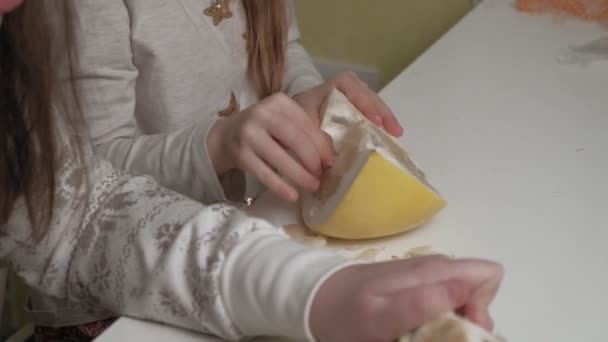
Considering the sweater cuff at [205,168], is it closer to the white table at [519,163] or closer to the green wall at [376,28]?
the white table at [519,163]

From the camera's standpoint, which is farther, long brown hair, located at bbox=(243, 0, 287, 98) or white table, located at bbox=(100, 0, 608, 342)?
long brown hair, located at bbox=(243, 0, 287, 98)

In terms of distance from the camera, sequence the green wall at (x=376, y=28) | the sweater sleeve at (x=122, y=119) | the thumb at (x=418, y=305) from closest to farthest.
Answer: the thumb at (x=418, y=305) → the sweater sleeve at (x=122, y=119) → the green wall at (x=376, y=28)

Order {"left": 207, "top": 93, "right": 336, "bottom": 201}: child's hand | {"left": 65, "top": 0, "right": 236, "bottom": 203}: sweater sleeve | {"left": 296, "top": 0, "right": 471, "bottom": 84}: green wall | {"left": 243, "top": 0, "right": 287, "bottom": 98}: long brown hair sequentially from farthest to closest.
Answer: {"left": 296, "top": 0, "right": 471, "bottom": 84}: green wall
{"left": 243, "top": 0, "right": 287, "bottom": 98}: long brown hair
{"left": 65, "top": 0, "right": 236, "bottom": 203}: sweater sleeve
{"left": 207, "top": 93, "right": 336, "bottom": 201}: child's hand

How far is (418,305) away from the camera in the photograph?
1.17ft

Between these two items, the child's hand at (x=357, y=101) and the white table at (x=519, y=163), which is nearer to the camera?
the white table at (x=519, y=163)

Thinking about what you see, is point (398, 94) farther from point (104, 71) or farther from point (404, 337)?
point (404, 337)

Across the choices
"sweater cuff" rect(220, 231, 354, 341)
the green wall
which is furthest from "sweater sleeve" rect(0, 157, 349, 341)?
the green wall

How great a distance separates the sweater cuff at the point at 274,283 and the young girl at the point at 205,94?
0.09 m

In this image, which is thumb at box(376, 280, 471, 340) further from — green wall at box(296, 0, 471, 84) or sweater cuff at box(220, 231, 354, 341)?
green wall at box(296, 0, 471, 84)

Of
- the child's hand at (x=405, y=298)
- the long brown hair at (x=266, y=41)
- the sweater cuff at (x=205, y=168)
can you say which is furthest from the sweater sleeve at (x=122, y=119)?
the child's hand at (x=405, y=298)

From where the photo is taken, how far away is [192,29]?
2.38 feet

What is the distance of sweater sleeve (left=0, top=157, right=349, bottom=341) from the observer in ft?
1.35

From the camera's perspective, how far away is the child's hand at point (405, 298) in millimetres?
359

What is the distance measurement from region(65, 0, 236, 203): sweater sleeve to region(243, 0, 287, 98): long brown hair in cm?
14
